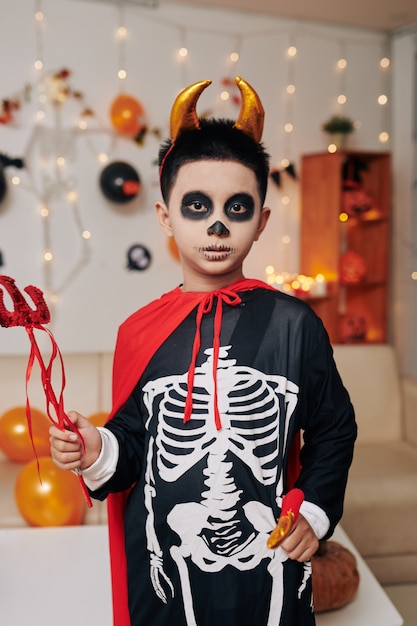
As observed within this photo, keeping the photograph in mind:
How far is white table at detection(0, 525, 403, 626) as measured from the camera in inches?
58.9

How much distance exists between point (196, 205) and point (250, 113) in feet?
0.67

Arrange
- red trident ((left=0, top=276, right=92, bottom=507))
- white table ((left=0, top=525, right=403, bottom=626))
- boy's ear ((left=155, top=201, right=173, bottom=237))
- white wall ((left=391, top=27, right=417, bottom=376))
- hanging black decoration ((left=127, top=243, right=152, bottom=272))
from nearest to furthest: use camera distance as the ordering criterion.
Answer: red trident ((left=0, top=276, right=92, bottom=507)), boy's ear ((left=155, top=201, right=173, bottom=237)), white table ((left=0, top=525, right=403, bottom=626)), hanging black decoration ((left=127, top=243, right=152, bottom=272)), white wall ((left=391, top=27, right=417, bottom=376))

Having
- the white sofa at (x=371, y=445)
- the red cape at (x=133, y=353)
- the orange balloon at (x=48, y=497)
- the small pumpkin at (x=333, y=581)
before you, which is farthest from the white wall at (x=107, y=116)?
the red cape at (x=133, y=353)

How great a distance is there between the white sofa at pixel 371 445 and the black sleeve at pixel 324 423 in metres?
1.38

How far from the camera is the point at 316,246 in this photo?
12.8 feet

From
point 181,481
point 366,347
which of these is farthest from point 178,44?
point 181,481

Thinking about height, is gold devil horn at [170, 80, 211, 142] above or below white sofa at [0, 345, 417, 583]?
above

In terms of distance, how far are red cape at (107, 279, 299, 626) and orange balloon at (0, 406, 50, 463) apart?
4.46 ft

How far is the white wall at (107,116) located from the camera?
345cm

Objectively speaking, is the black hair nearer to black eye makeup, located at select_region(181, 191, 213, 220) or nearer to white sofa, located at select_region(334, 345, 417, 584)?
black eye makeup, located at select_region(181, 191, 213, 220)

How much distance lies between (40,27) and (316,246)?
2.08 metres

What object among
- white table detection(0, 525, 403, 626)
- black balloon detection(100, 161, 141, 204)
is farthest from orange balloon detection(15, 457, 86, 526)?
black balloon detection(100, 161, 141, 204)

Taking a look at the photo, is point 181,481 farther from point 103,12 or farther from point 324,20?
point 324,20

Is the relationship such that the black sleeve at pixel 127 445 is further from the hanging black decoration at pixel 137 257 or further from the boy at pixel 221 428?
the hanging black decoration at pixel 137 257
